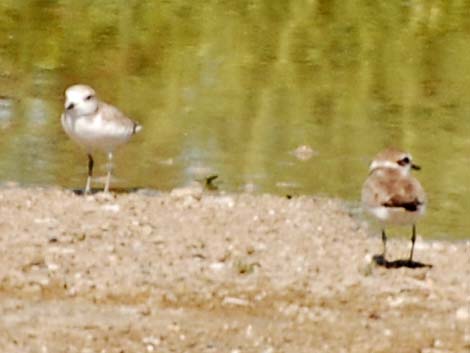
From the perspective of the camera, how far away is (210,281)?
977 cm

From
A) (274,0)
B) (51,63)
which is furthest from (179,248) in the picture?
(274,0)

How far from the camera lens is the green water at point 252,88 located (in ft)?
45.1

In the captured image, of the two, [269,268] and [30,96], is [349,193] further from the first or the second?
[30,96]

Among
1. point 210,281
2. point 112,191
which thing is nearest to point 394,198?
point 210,281

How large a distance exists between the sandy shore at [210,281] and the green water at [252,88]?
134 cm

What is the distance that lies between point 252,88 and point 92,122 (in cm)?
523

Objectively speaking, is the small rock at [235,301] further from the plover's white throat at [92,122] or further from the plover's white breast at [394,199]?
the plover's white throat at [92,122]

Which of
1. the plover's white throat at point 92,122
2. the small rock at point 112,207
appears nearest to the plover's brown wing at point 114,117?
the plover's white throat at point 92,122

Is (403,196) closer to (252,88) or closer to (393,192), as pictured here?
(393,192)

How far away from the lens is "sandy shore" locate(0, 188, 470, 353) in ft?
28.3

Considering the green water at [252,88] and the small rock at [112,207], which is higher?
the small rock at [112,207]

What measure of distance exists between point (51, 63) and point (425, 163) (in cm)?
579

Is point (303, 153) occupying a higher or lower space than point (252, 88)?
higher

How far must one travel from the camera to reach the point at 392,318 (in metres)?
9.24
